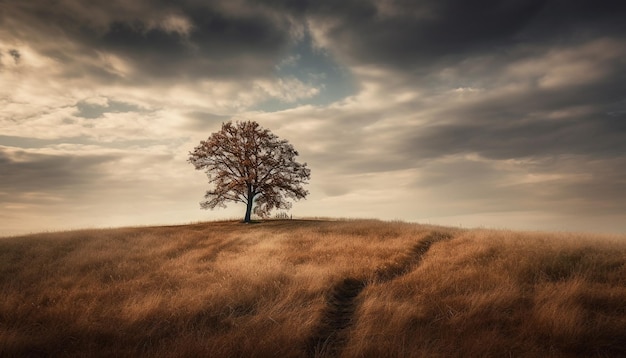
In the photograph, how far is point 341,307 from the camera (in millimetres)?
11555

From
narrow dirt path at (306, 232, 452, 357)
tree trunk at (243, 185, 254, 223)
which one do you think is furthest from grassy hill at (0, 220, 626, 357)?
tree trunk at (243, 185, 254, 223)

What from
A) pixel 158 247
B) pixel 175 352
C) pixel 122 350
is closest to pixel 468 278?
pixel 175 352

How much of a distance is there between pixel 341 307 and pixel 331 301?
408mm

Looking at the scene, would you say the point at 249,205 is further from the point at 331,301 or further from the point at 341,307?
the point at 341,307

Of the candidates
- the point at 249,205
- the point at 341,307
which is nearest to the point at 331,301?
the point at 341,307

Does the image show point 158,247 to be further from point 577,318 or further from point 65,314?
point 577,318

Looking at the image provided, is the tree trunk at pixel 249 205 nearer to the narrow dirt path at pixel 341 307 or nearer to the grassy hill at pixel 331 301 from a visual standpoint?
the grassy hill at pixel 331 301

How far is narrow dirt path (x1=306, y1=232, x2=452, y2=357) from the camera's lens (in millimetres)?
8309

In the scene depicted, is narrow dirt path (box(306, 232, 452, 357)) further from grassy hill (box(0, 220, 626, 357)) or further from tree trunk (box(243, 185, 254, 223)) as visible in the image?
tree trunk (box(243, 185, 254, 223))

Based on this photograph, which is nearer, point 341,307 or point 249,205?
point 341,307

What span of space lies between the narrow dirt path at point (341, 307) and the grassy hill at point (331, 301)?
6 cm

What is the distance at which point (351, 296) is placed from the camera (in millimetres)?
12695

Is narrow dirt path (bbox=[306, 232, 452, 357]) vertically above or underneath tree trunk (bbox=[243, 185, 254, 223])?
underneath

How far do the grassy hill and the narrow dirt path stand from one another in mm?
59
